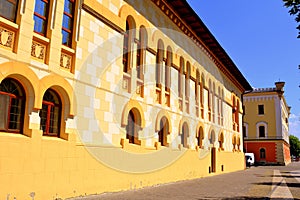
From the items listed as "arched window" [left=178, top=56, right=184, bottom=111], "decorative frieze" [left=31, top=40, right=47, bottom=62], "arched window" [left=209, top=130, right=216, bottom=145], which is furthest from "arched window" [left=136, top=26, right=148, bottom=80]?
"arched window" [left=209, top=130, right=216, bottom=145]

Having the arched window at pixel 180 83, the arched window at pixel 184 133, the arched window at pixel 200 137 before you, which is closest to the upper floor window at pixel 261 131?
the arched window at pixel 200 137

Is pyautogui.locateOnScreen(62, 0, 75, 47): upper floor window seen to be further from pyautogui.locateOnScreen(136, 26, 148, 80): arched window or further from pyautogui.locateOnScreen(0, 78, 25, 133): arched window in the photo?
pyautogui.locateOnScreen(136, 26, 148, 80): arched window

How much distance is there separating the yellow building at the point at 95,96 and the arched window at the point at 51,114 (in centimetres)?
3

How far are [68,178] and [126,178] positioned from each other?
10.8 ft

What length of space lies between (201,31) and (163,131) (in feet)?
27.8

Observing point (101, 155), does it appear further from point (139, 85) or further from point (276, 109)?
point (276, 109)

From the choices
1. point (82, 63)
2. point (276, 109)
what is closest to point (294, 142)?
point (276, 109)

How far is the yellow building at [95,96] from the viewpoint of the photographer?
7832 millimetres

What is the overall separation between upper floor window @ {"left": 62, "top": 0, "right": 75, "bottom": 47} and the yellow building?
33 mm

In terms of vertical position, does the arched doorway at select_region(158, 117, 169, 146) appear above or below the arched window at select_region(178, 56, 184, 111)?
below

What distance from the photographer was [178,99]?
17.4 meters

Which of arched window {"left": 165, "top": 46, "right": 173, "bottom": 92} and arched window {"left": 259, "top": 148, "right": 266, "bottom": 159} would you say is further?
arched window {"left": 259, "top": 148, "right": 266, "bottom": 159}

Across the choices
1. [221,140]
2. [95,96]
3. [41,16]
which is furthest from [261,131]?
[41,16]

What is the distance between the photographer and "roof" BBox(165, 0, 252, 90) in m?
17.0
